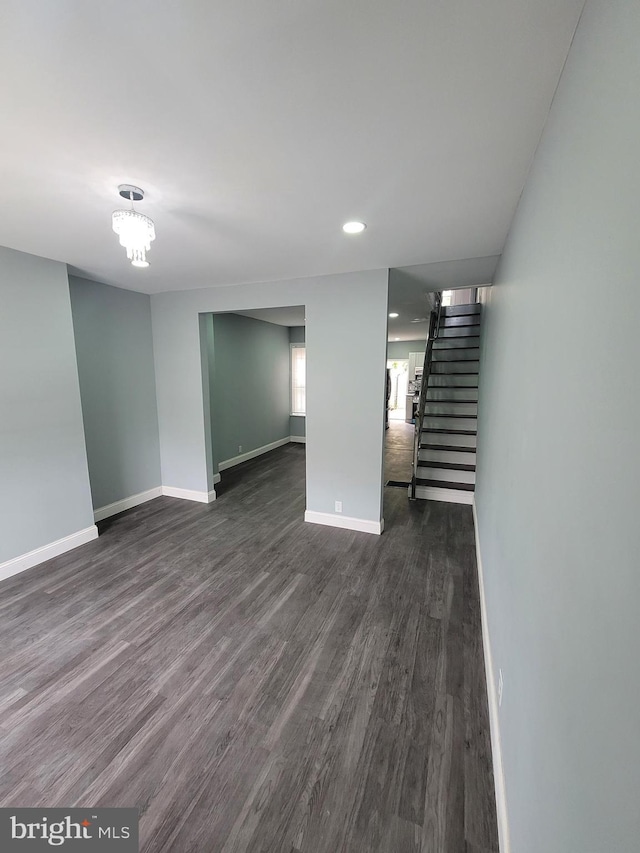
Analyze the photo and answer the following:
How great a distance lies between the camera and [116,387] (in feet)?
13.2

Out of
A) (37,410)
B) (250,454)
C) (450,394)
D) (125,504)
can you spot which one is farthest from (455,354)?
(37,410)

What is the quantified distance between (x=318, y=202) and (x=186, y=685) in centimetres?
267

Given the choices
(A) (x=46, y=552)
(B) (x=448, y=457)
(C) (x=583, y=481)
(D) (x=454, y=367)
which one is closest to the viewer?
(C) (x=583, y=481)

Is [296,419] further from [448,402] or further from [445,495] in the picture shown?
[445,495]

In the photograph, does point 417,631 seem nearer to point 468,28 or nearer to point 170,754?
point 170,754

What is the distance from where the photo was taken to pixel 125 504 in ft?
14.0

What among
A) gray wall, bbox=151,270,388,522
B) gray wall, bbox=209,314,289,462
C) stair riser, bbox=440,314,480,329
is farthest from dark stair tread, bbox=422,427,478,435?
gray wall, bbox=209,314,289,462

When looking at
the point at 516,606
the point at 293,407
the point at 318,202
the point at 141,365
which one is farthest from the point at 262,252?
the point at 293,407

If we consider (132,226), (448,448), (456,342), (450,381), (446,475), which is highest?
(132,226)

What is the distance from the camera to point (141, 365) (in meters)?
4.32

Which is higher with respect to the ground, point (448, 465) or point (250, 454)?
point (448, 465)

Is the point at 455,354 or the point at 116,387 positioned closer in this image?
the point at 116,387

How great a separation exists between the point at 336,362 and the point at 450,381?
113 inches

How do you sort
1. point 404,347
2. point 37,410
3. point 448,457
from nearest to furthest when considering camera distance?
point 37,410, point 448,457, point 404,347
